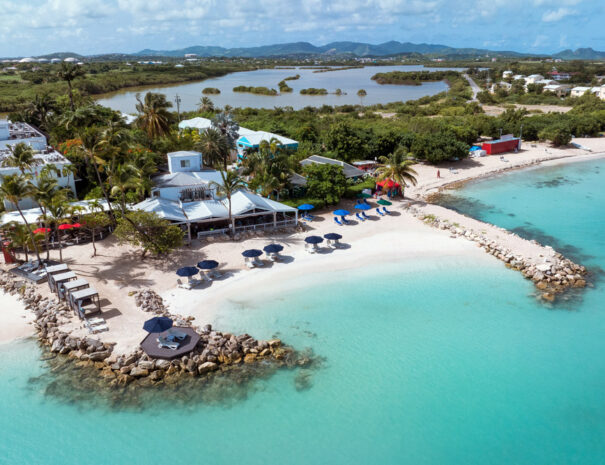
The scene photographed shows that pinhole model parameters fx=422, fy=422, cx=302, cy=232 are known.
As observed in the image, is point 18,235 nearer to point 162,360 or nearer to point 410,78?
point 162,360

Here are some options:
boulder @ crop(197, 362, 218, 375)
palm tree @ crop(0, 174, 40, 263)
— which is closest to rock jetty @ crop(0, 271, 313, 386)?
boulder @ crop(197, 362, 218, 375)

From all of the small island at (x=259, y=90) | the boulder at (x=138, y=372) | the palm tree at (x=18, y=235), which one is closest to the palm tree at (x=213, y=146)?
the palm tree at (x=18, y=235)

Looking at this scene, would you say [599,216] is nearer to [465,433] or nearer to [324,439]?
[465,433]

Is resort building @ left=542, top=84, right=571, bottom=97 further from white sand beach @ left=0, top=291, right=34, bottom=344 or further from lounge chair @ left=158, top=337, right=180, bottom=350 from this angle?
white sand beach @ left=0, top=291, right=34, bottom=344

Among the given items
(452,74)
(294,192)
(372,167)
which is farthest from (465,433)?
(452,74)

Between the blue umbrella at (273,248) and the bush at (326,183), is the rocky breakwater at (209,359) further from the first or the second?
the bush at (326,183)

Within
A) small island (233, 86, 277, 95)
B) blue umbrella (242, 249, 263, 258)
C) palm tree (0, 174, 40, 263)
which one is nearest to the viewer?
palm tree (0, 174, 40, 263)
